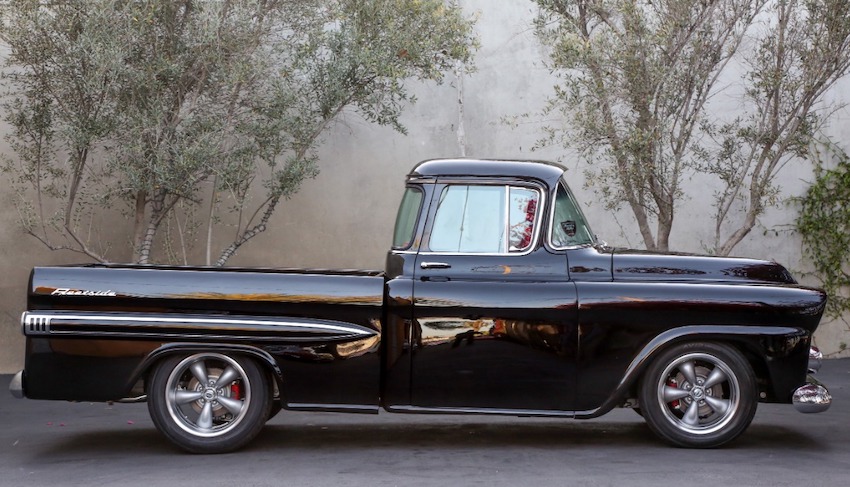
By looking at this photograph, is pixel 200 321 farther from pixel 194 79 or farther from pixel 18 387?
pixel 194 79

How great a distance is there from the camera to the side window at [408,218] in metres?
7.18

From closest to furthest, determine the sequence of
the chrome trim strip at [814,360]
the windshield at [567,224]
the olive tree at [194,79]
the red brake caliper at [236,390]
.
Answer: the red brake caliper at [236,390]
the windshield at [567,224]
the chrome trim strip at [814,360]
the olive tree at [194,79]

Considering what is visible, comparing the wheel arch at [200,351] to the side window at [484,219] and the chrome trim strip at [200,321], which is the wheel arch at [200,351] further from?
the side window at [484,219]

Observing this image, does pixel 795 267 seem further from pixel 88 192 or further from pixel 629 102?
pixel 88 192

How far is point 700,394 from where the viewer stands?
693 centimetres

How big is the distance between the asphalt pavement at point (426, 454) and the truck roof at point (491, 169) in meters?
1.83

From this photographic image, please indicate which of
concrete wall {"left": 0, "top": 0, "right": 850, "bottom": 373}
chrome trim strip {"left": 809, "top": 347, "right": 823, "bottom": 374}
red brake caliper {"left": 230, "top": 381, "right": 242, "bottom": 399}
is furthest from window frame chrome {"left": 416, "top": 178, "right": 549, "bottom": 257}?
concrete wall {"left": 0, "top": 0, "right": 850, "bottom": 373}

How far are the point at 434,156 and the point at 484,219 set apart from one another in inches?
219

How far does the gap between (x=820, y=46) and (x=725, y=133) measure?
154 centimetres

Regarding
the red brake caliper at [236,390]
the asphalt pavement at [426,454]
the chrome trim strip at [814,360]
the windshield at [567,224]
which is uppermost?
the windshield at [567,224]

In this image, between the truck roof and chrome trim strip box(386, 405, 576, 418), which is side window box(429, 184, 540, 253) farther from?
chrome trim strip box(386, 405, 576, 418)

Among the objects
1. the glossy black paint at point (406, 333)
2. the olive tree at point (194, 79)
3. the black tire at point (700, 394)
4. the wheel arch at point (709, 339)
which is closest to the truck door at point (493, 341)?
the glossy black paint at point (406, 333)

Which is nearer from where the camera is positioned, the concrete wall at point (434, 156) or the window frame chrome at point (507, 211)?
the window frame chrome at point (507, 211)

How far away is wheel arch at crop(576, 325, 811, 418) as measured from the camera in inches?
269
